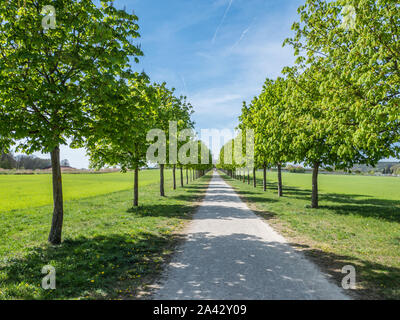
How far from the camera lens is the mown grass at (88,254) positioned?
512 centimetres

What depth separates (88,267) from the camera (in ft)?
20.6

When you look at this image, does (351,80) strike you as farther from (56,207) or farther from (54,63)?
(56,207)

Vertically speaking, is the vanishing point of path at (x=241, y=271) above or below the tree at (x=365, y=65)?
below

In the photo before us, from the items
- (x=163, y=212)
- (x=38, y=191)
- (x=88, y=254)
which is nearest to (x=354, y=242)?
(x=88, y=254)

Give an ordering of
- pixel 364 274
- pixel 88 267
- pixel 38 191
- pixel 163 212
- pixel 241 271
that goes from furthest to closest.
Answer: pixel 38 191 < pixel 163 212 < pixel 88 267 < pixel 241 271 < pixel 364 274

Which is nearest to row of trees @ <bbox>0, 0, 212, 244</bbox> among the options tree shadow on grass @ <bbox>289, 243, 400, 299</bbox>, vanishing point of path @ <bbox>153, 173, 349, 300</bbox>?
vanishing point of path @ <bbox>153, 173, 349, 300</bbox>

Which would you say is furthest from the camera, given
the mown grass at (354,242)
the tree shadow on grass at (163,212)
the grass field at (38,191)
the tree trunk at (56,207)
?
the grass field at (38,191)

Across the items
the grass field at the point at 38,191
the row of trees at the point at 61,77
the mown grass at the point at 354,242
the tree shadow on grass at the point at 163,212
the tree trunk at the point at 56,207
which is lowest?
the grass field at the point at 38,191

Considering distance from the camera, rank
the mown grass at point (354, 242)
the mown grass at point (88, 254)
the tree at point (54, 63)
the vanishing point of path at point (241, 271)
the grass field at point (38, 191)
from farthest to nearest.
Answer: the grass field at point (38, 191) < the tree at point (54, 63) < the mown grass at point (354, 242) < the mown grass at point (88, 254) < the vanishing point of path at point (241, 271)

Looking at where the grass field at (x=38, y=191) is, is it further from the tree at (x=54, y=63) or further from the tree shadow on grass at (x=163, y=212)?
the tree at (x=54, y=63)

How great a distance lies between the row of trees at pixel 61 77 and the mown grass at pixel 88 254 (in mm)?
1227

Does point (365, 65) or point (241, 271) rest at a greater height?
point (365, 65)

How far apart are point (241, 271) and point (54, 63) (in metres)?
8.21

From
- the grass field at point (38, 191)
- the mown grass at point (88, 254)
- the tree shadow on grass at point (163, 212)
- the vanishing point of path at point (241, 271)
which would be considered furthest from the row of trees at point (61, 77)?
the grass field at point (38, 191)
